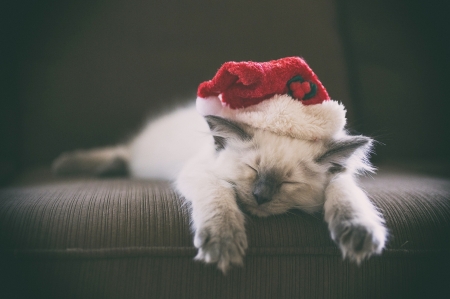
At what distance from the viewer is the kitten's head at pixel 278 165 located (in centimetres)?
97

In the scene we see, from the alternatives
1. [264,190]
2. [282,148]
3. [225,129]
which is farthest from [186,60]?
[264,190]

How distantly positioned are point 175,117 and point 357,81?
3.30 ft

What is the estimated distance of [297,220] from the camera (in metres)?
0.93

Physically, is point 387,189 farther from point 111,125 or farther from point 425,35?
point 111,125

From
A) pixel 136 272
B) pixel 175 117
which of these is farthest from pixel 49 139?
pixel 136 272

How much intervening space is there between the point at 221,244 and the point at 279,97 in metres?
0.50

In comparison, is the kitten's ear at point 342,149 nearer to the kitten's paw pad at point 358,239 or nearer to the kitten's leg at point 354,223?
the kitten's leg at point 354,223

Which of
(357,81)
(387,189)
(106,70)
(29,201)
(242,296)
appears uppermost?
→ (106,70)

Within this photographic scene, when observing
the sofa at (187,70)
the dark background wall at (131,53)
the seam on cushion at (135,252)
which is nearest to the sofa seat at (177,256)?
the seam on cushion at (135,252)

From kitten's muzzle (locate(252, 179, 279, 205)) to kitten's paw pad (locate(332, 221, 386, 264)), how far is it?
20 cm

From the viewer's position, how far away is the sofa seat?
0.83 metres

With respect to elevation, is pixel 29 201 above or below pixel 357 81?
below

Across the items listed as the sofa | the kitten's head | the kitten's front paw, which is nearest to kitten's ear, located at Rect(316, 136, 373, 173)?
the kitten's head

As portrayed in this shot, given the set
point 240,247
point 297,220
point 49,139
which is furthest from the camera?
point 49,139
